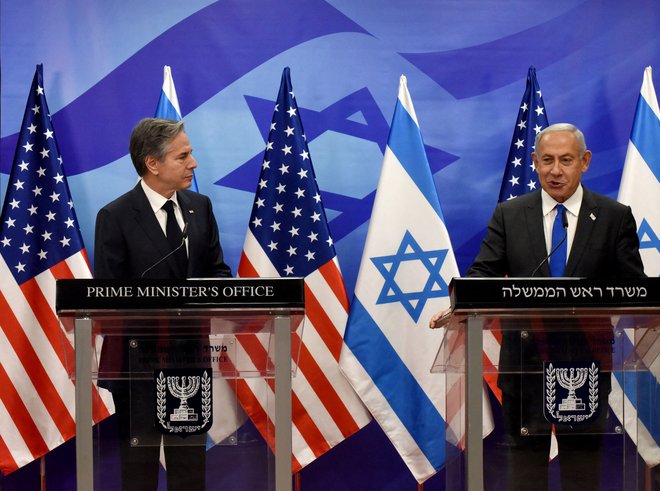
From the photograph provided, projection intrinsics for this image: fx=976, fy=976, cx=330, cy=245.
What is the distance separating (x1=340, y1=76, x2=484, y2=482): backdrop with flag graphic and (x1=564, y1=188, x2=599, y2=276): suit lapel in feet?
4.00

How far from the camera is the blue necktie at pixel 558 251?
3.48 meters

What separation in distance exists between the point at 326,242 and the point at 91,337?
2.14 metres

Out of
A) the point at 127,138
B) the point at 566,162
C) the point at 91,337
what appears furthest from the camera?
the point at 127,138

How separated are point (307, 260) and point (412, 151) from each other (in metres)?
0.76

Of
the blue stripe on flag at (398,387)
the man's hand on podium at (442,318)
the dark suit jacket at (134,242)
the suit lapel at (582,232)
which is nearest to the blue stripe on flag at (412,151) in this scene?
the blue stripe on flag at (398,387)

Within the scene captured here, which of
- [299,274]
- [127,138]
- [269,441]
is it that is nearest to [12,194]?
[127,138]

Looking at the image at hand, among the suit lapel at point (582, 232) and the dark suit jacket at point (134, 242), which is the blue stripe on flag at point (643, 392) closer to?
the suit lapel at point (582, 232)

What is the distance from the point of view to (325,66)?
17.0 feet

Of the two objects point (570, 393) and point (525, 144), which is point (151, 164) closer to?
point (570, 393)

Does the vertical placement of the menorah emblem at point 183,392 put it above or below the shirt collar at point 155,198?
below

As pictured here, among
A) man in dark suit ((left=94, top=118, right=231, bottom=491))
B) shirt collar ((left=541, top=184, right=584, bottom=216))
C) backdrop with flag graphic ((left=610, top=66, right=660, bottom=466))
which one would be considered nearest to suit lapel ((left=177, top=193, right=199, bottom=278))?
man in dark suit ((left=94, top=118, right=231, bottom=491))

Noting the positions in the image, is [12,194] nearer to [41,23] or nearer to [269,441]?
[41,23]

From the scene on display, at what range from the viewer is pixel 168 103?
15.8ft

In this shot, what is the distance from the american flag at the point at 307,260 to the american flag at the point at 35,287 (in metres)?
0.88
